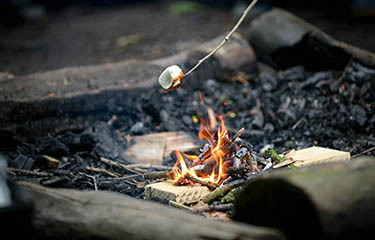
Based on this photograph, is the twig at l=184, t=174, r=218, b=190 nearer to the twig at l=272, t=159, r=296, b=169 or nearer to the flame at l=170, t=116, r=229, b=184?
the flame at l=170, t=116, r=229, b=184

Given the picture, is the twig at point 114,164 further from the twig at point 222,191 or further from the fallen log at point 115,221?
the fallen log at point 115,221

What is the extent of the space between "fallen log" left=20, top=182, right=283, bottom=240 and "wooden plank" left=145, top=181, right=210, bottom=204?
621 mm

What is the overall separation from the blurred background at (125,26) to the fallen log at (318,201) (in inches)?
197

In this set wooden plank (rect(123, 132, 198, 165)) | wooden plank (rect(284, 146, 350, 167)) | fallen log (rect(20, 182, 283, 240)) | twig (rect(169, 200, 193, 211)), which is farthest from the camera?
wooden plank (rect(123, 132, 198, 165))

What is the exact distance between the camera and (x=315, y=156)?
3191 mm

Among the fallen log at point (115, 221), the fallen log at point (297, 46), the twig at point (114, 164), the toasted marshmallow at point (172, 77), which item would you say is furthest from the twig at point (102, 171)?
the fallen log at point (297, 46)

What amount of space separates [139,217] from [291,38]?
4096 mm

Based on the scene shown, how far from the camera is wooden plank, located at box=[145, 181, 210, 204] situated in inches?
111

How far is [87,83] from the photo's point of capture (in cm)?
488

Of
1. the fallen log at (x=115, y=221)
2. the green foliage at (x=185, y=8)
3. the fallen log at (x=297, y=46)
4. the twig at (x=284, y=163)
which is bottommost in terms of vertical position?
the twig at (x=284, y=163)

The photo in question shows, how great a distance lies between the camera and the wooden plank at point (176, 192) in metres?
2.83

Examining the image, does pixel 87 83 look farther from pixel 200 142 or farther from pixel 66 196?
pixel 66 196

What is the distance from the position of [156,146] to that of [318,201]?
8.27ft

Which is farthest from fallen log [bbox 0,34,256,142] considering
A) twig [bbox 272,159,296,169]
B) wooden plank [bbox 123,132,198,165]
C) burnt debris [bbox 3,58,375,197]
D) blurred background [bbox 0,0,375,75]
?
twig [bbox 272,159,296,169]
